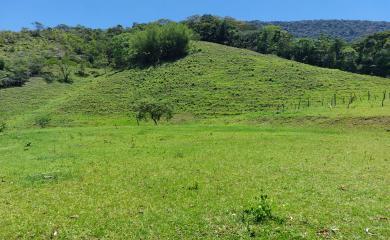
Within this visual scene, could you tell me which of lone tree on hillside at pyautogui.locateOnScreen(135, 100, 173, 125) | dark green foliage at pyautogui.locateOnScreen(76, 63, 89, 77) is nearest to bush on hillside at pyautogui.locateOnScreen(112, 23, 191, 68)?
dark green foliage at pyautogui.locateOnScreen(76, 63, 89, 77)

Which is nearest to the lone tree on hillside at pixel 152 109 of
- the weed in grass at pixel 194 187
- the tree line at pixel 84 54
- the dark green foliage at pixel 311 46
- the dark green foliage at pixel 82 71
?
the weed in grass at pixel 194 187

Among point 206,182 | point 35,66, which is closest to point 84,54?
point 35,66

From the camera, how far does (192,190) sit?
17188mm

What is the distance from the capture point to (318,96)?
82.1 m

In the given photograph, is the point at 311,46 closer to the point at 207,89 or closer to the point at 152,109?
the point at 207,89

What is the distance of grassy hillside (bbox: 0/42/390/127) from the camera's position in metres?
83.1

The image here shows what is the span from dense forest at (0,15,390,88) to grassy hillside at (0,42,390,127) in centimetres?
877

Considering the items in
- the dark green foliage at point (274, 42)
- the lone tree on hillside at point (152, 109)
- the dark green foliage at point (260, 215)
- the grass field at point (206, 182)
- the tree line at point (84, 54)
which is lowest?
the lone tree on hillside at point (152, 109)

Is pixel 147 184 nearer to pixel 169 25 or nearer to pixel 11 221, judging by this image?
pixel 11 221

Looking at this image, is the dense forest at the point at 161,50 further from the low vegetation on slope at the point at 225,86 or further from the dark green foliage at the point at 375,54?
the low vegetation on slope at the point at 225,86

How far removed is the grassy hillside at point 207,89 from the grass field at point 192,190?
4373cm

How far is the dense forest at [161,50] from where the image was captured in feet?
420

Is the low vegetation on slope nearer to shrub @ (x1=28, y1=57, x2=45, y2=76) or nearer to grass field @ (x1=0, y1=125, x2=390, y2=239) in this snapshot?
shrub @ (x1=28, y1=57, x2=45, y2=76)

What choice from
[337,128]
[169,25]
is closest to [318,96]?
[337,128]
